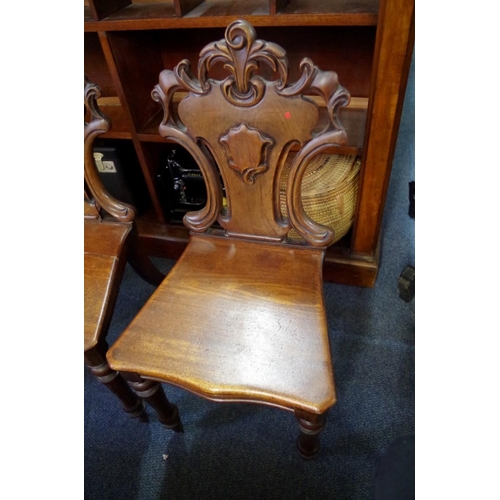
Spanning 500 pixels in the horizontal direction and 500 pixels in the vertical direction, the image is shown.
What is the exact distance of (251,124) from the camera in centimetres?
81

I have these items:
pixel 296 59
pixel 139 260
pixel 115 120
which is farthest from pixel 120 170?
pixel 296 59

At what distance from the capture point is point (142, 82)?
1282mm

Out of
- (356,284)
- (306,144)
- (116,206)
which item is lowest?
(356,284)

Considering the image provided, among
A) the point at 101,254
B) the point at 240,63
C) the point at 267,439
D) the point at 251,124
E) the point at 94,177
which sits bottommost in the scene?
the point at 267,439

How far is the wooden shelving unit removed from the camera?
2.93ft

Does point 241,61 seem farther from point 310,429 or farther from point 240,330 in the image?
point 310,429

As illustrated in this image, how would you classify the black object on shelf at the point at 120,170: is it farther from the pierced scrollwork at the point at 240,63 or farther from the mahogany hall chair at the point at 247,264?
the pierced scrollwork at the point at 240,63

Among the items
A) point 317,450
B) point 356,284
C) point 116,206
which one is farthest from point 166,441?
point 356,284

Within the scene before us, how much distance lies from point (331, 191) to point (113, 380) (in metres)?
0.84

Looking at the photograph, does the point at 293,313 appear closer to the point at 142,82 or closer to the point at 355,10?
the point at 355,10

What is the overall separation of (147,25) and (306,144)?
0.59 meters

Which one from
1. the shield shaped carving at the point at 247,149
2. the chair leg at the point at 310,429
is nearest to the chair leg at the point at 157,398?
the chair leg at the point at 310,429

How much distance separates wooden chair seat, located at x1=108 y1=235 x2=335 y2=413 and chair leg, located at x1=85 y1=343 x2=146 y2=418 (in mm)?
117

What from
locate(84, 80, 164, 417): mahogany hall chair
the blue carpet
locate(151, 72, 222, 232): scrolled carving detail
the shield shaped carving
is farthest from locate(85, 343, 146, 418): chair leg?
the shield shaped carving
